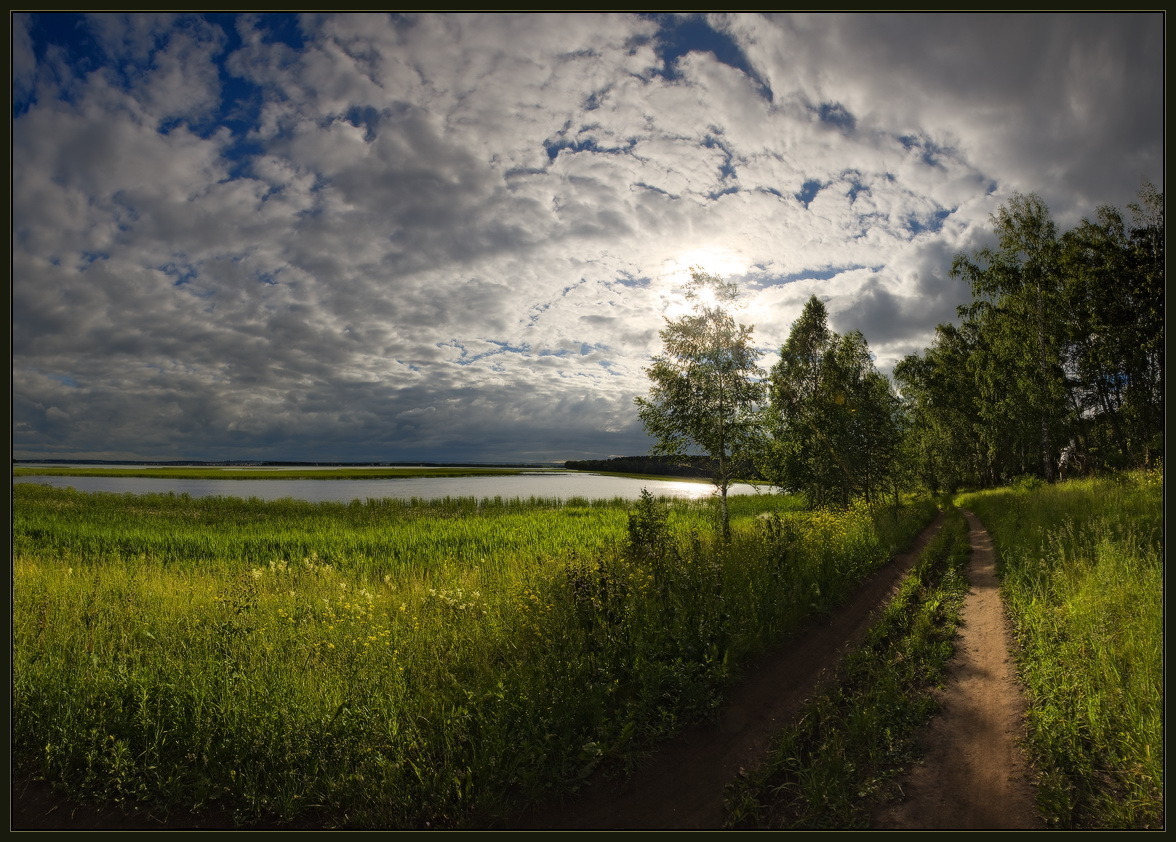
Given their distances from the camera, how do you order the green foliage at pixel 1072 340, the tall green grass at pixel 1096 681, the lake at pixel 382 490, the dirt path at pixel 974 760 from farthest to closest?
the lake at pixel 382 490 → the green foliage at pixel 1072 340 → the dirt path at pixel 974 760 → the tall green grass at pixel 1096 681

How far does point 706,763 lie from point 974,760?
2.57m

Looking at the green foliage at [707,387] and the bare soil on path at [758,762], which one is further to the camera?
the green foliage at [707,387]

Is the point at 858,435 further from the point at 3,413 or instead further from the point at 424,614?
the point at 3,413

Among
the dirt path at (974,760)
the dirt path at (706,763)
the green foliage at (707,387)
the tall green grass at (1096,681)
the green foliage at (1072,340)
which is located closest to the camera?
the tall green grass at (1096,681)

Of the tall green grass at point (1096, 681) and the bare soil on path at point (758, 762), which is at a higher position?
the tall green grass at point (1096, 681)

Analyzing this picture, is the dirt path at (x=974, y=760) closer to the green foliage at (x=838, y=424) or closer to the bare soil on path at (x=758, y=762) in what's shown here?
the bare soil on path at (x=758, y=762)

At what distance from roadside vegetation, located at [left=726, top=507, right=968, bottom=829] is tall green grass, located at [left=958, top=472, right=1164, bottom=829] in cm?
104

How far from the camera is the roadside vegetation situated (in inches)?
165

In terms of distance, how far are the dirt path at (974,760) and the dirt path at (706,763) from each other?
1.30 metres

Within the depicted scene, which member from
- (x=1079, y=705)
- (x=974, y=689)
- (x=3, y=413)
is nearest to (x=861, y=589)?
(x=974, y=689)

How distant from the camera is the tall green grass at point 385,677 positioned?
4.27 metres

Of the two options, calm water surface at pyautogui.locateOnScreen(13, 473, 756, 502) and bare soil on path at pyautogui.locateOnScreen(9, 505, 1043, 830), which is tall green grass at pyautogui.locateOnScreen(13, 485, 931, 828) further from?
calm water surface at pyautogui.locateOnScreen(13, 473, 756, 502)

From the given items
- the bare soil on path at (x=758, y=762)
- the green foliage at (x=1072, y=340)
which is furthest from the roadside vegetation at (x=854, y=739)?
the green foliage at (x=1072, y=340)

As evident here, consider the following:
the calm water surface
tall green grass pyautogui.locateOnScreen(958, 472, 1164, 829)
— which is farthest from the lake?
tall green grass pyautogui.locateOnScreen(958, 472, 1164, 829)
